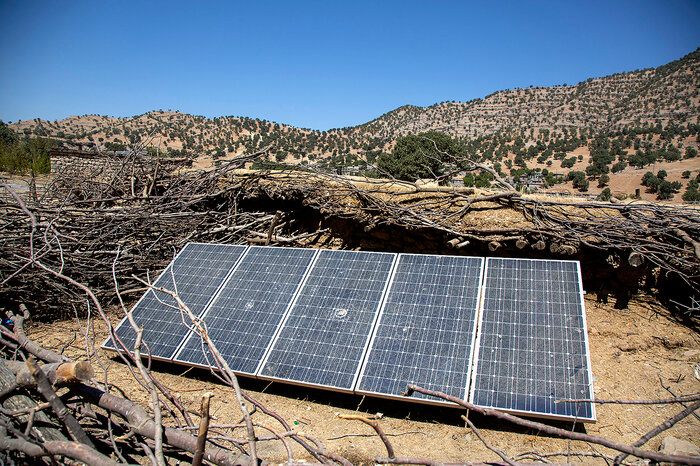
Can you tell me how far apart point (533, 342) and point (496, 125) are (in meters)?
74.7

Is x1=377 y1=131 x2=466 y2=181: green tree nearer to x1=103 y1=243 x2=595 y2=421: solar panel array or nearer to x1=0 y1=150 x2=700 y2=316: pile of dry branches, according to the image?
x1=0 y1=150 x2=700 y2=316: pile of dry branches

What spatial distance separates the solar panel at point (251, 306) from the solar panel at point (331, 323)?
0.53 ft

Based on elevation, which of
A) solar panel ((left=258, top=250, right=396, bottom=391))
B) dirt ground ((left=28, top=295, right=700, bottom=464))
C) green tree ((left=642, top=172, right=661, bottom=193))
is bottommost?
green tree ((left=642, top=172, right=661, bottom=193))

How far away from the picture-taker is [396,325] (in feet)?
14.3

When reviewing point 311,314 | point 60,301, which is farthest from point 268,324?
point 60,301

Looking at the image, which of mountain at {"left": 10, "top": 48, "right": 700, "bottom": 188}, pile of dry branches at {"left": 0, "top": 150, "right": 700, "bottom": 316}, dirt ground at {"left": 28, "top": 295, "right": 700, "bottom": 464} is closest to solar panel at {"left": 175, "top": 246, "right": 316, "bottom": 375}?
dirt ground at {"left": 28, "top": 295, "right": 700, "bottom": 464}

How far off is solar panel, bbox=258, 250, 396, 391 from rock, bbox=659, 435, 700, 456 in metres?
2.71

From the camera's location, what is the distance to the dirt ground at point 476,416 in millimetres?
3664

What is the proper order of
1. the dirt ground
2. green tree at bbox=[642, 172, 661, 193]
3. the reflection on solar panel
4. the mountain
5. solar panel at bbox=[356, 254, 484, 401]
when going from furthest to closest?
the mountain
green tree at bbox=[642, 172, 661, 193]
solar panel at bbox=[356, 254, 484, 401]
the dirt ground
the reflection on solar panel

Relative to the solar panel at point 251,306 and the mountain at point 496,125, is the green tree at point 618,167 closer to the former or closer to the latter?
the mountain at point 496,125

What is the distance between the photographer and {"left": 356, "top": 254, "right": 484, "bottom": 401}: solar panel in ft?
12.6

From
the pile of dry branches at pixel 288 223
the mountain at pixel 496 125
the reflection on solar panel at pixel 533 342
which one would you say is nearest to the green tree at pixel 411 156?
the mountain at pixel 496 125

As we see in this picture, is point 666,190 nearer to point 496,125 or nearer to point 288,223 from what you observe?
point 288,223

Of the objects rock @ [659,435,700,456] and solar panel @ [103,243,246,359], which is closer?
rock @ [659,435,700,456]
